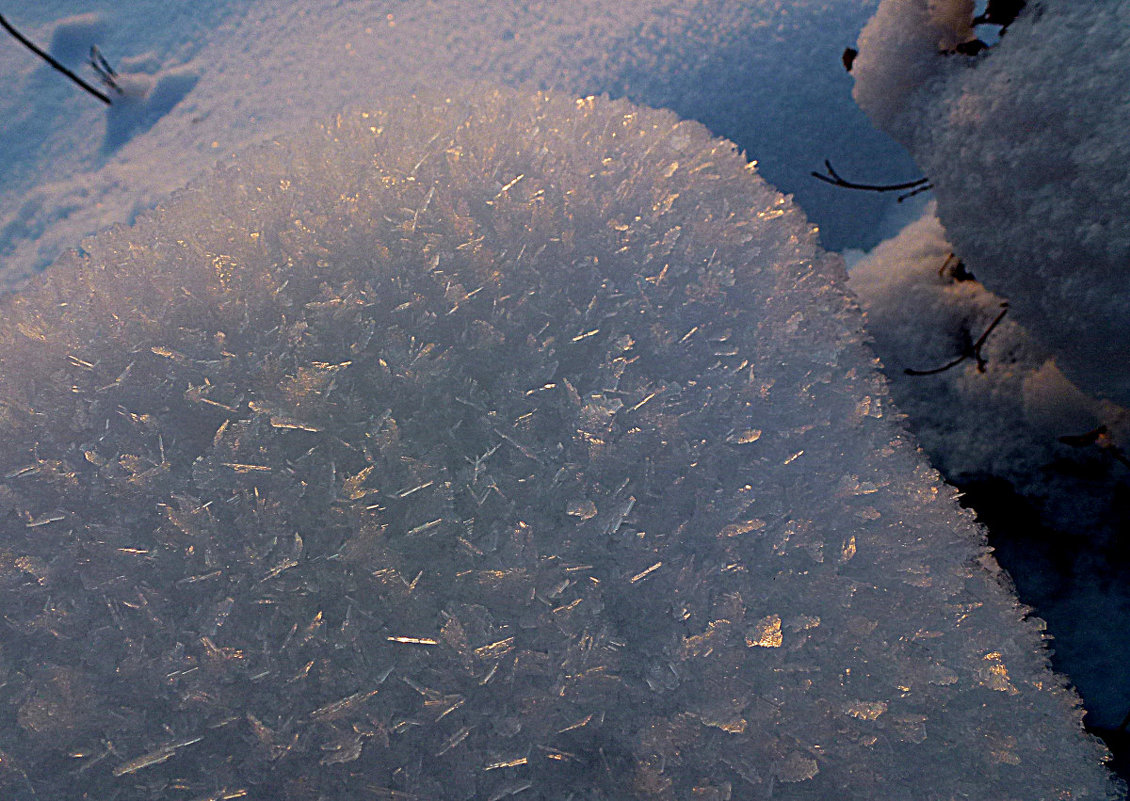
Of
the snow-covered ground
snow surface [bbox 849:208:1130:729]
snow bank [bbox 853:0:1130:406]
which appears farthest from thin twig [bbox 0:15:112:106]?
snow surface [bbox 849:208:1130:729]

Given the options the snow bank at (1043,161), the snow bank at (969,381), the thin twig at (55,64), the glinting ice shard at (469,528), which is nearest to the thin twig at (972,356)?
the snow bank at (969,381)

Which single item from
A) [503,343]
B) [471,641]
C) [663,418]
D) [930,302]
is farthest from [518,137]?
[930,302]

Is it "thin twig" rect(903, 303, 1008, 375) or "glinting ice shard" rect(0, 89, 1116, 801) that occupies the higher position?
"glinting ice shard" rect(0, 89, 1116, 801)

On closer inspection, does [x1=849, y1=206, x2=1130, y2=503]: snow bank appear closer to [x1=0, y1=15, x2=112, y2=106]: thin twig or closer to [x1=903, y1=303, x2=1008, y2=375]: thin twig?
[x1=903, y1=303, x2=1008, y2=375]: thin twig

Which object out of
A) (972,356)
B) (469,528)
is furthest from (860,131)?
(469,528)

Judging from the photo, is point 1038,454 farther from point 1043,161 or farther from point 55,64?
point 55,64

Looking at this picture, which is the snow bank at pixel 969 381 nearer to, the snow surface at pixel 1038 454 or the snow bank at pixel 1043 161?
the snow surface at pixel 1038 454
